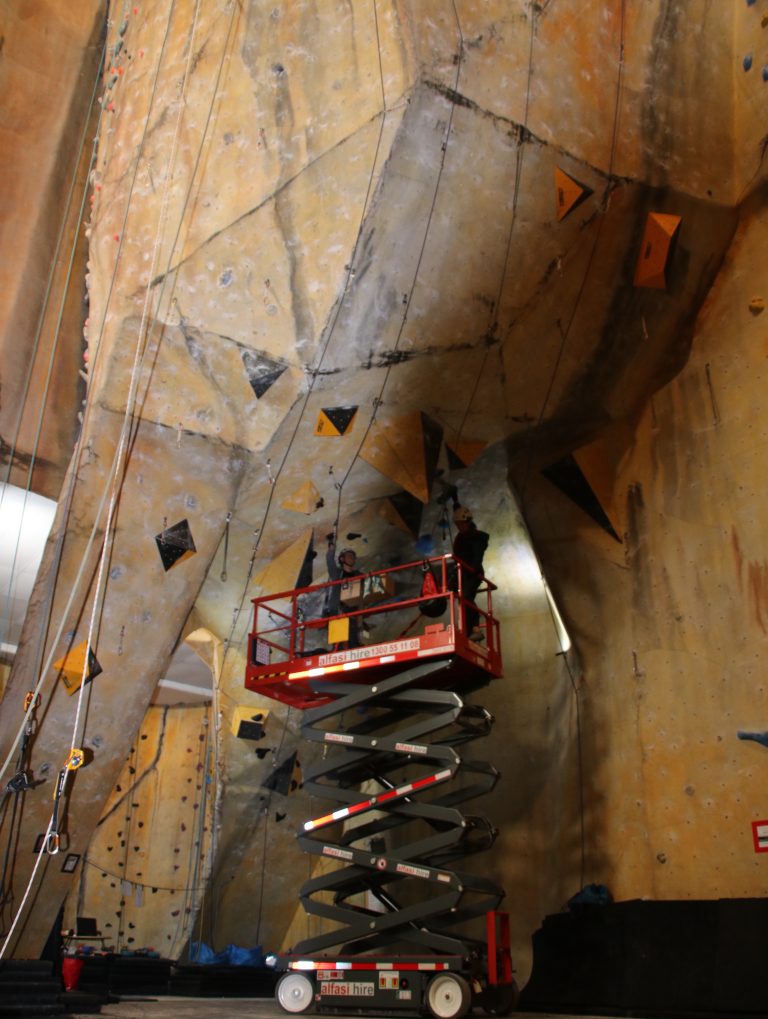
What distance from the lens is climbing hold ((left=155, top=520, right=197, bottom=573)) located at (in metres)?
8.30

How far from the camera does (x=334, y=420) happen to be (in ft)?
28.9

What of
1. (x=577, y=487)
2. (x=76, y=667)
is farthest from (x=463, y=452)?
(x=76, y=667)

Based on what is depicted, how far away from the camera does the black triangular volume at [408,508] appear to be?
33.0ft

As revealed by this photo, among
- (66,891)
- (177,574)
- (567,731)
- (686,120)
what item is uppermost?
(686,120)

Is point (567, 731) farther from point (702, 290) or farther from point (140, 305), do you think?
point (140, 305)

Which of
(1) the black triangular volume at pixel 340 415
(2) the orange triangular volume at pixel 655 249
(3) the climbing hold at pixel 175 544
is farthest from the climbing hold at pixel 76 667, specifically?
(2) the orange triangular volume at pixel 655 249

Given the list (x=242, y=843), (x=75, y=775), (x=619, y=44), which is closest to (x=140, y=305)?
(x=75, y=775)

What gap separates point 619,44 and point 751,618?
17.4ft

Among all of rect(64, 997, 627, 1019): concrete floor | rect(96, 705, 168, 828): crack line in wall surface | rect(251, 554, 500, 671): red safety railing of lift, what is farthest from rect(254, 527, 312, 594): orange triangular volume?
rect(96, 705, 168, 828): crack line in wall surface

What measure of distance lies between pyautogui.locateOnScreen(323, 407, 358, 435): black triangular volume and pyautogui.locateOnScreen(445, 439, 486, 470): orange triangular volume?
128cm

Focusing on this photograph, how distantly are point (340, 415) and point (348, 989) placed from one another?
4.96 meters

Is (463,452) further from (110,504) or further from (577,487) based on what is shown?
(110,504)

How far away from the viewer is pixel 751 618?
782 cm

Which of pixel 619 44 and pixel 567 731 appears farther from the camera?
pixel 567 731
